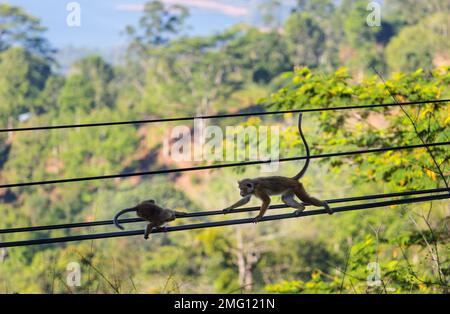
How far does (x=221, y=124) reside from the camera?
45250mm

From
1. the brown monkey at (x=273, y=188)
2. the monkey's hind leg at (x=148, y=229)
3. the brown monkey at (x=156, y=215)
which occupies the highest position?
the brown monkey at (x=273, y=188)

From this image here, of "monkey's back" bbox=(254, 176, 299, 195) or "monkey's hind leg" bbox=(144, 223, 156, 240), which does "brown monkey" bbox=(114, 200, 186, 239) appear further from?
"monkey's back" bbox=(254, 176, 299, 195)

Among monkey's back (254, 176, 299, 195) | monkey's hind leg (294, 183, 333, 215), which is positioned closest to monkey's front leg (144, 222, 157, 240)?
monkey's back (254, 176, 299, 195)

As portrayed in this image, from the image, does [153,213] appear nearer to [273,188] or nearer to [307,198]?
[273,188]

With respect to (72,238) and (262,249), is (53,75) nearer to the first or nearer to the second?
(262,249)

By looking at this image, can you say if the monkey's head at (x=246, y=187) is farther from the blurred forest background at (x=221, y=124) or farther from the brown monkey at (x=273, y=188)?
the blurred forest background at (x=221, y=124)

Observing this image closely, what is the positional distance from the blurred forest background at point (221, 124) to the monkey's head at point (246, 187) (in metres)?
1.24

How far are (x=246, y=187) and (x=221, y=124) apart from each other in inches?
1571

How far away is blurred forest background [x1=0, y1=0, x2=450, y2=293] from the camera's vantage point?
10984mm

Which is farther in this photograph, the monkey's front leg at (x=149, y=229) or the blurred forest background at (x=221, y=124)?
the blurred forest background at (x=221, y=124)

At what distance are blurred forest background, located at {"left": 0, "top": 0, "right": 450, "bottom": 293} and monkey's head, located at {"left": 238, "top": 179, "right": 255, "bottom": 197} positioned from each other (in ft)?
4.07

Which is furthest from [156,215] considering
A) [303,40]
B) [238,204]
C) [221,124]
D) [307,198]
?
[303,40]

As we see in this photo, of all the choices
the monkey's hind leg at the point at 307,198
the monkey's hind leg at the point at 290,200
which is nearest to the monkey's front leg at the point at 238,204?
the monkey's hind leg at the point at 290,200

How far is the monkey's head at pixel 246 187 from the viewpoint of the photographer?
17.8 feet
